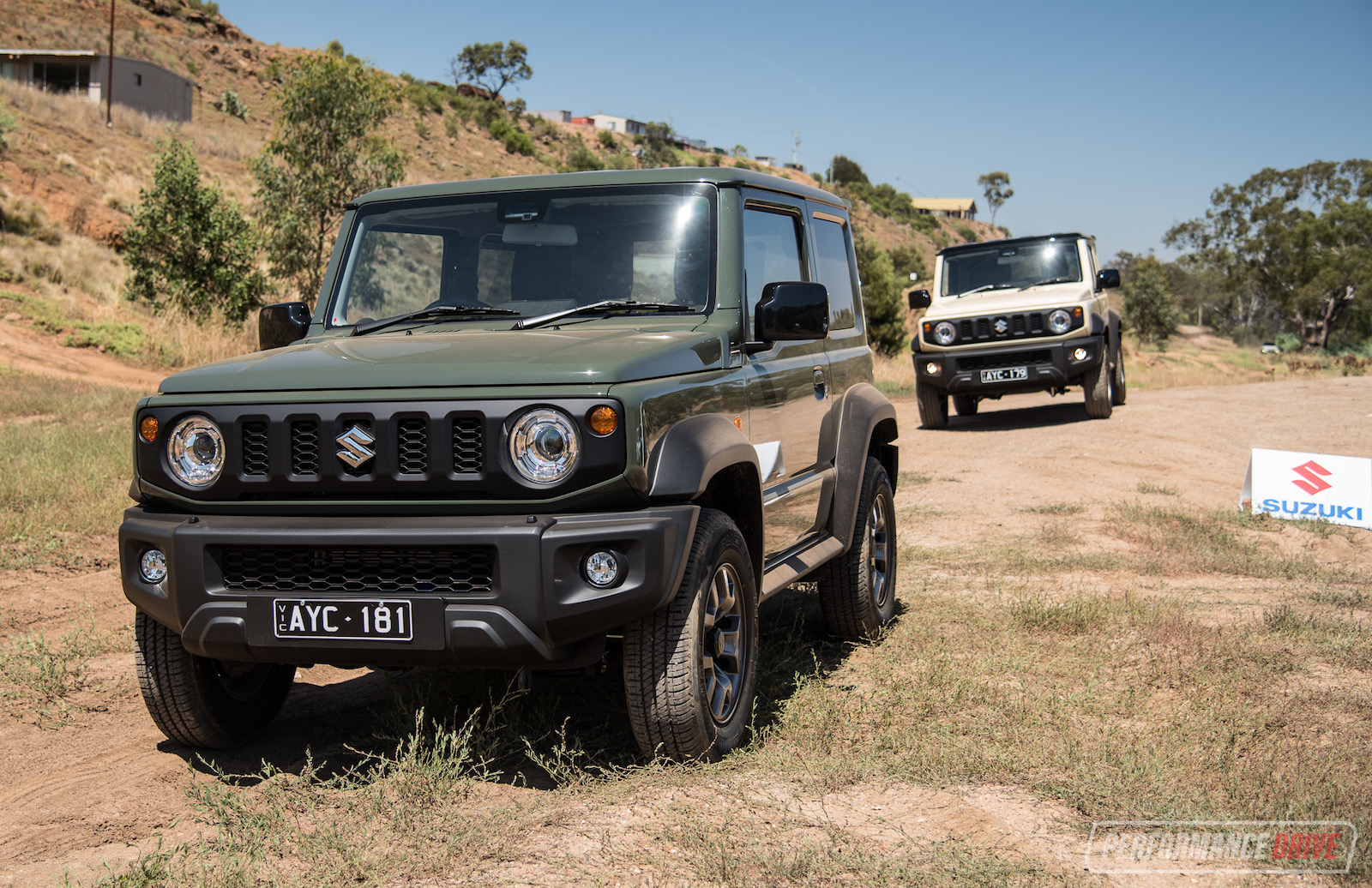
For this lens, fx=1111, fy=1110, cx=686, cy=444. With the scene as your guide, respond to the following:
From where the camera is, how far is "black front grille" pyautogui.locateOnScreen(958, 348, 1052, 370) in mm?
13148

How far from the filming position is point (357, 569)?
3.30 m

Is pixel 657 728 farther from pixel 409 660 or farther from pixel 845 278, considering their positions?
pixel 845 278

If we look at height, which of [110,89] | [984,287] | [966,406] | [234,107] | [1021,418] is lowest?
[1021,418]

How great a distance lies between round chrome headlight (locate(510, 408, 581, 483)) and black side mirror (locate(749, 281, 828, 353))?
116cm

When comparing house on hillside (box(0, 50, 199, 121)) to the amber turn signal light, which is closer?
the amber turn signal light

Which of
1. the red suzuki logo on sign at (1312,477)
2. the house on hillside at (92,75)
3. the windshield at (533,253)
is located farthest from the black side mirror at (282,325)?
the house on hillside at (92,75)

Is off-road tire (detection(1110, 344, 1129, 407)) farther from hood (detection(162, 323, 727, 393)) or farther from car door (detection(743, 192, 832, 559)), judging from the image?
hood (detection(162, 323, 727, 393))

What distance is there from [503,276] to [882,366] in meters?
20.4

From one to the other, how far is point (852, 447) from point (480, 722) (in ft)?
6.86

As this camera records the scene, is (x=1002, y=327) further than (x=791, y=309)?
Yes

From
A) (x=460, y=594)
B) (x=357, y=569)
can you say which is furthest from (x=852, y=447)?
(x=357, y=569)

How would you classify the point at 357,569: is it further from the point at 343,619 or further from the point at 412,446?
the point at 412,446

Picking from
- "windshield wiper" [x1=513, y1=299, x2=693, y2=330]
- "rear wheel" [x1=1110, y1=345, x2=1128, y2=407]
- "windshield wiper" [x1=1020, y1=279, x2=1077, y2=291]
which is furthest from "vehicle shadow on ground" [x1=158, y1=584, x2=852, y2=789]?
"rear wheel" [x1=1110, y1=345, x2=1128, y2=407]
